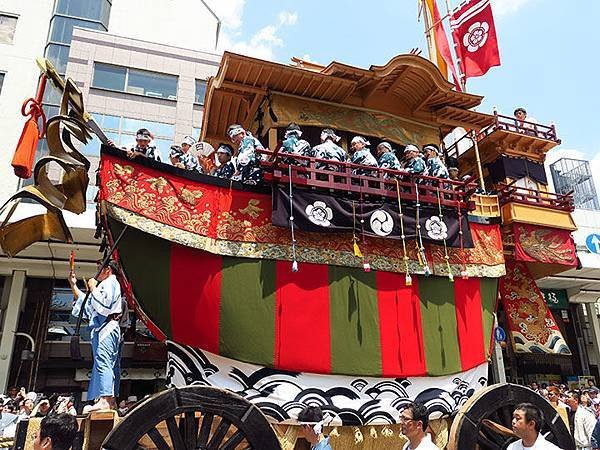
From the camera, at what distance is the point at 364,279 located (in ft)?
17.0

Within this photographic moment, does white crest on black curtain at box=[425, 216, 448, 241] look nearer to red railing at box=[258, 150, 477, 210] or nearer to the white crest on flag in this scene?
red railing at box=[258, 150, 477, 210]

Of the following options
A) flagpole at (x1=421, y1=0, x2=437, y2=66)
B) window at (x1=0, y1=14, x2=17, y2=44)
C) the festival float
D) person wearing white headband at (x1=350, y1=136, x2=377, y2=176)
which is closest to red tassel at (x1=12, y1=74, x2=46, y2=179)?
the festival float

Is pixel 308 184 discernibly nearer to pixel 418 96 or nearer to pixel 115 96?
pixel 418 96

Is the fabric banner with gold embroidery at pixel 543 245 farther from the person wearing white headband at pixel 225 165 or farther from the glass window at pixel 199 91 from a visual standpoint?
the glass window at pixel 199 91

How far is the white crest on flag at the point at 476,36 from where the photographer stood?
960cm

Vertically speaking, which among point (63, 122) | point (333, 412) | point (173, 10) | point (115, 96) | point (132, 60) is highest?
point (173, 10)

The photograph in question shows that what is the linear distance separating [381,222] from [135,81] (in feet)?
53.7

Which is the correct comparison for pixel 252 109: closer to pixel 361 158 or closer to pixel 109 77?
pixel 361 158

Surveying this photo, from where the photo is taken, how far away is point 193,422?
3342mm

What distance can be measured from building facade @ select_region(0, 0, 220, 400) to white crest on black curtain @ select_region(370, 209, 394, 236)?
7454 mm

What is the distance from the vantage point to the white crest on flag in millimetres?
9602

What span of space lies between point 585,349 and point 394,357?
16.0 metres

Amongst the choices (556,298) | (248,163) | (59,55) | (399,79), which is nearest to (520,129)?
(399,79)

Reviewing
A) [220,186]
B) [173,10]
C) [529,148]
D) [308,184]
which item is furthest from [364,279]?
[173,10]
